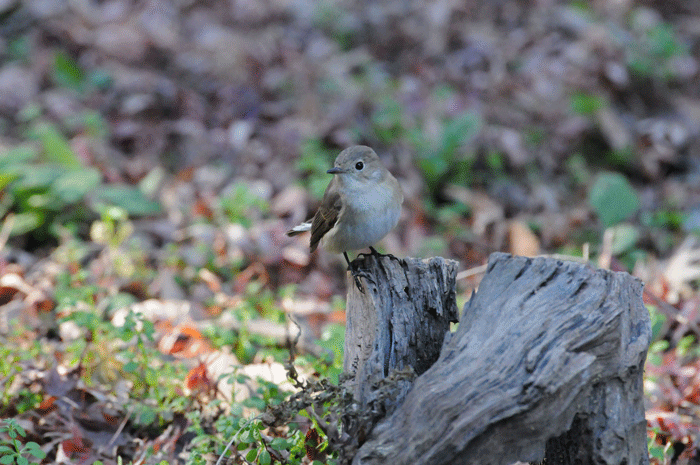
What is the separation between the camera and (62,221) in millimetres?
5539

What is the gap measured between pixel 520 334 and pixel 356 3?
809cm

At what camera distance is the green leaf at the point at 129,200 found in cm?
565

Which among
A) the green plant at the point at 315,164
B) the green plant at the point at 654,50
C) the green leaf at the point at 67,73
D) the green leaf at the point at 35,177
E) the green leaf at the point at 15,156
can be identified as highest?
the green plant at the point at 654,50

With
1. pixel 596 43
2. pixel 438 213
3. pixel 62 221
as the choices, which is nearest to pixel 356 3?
pixel 596 43

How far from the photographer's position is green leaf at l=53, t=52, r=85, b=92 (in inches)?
307

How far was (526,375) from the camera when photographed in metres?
2.10

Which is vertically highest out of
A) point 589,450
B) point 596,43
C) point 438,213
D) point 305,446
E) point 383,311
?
point 596,43

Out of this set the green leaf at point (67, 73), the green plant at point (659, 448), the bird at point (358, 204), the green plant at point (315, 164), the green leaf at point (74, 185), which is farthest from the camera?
the green leaf at point (67, 73)

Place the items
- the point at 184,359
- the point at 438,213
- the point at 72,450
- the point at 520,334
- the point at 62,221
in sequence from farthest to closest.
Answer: the point at 438,213, the point at 62,221, the point at 184,359, the point at 72,450, the point at 520,334

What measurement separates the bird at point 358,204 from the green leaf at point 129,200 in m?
2.82

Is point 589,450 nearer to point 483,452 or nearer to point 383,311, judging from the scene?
point 483,452

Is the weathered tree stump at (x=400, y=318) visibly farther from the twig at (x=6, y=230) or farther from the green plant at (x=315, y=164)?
the twig at (x=6, y=230)

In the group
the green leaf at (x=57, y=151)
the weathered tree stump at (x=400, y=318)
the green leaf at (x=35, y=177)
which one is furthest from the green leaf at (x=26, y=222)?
the weathered tree stump at (x=400, y=318)

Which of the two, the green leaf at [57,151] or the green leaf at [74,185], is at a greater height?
the green leaf at [57,151]
